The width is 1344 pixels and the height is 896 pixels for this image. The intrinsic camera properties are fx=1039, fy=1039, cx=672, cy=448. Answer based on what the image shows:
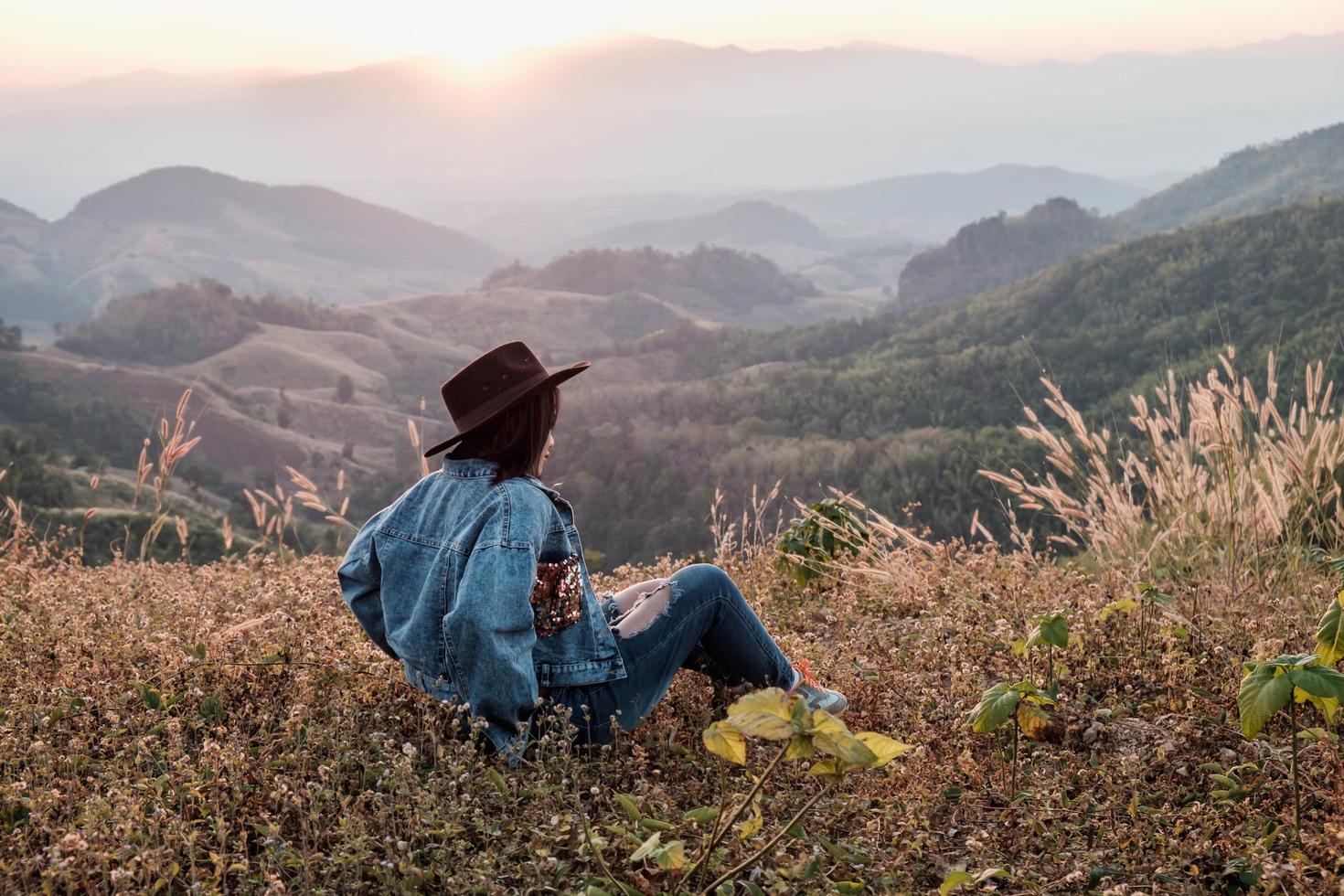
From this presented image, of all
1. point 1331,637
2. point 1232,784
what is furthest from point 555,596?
point 1331,637

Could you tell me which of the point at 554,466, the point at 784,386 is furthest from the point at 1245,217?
the point at 554,466

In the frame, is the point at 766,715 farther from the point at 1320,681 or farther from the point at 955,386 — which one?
the point at 955,386

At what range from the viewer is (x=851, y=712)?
387 centimetres

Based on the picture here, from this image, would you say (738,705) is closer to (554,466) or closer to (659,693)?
(659,693)

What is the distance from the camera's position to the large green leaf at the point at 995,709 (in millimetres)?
3158

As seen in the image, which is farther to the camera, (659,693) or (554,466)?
(554,466)

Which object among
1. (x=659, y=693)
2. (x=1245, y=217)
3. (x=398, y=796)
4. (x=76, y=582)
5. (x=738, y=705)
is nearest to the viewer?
(x=738, y=705)

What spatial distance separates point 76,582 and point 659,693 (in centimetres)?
341

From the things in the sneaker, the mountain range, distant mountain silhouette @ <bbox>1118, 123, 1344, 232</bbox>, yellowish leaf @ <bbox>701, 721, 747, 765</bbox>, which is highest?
distant mountain silhouette @ <bbox>1118, 123, 1344, 232</bbox>

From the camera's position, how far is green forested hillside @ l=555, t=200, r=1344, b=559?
26.3 meters

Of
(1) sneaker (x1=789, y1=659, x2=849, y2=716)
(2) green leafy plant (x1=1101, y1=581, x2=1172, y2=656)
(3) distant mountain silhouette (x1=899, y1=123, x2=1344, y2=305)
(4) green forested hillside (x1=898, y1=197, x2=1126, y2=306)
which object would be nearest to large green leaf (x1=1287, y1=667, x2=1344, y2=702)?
(2) green leafy plant (x1=1101, y1=581, x2=1172, y2=656)

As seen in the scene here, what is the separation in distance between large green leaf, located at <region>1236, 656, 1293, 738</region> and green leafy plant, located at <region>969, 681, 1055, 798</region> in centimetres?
56

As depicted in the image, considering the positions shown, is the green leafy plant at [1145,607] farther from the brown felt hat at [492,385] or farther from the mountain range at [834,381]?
the mountain range at [834,381]

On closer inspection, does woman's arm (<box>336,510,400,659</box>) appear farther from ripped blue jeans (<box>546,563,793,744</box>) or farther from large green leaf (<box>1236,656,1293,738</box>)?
large green leaf (<box>1236,656,1293,738</box>)
